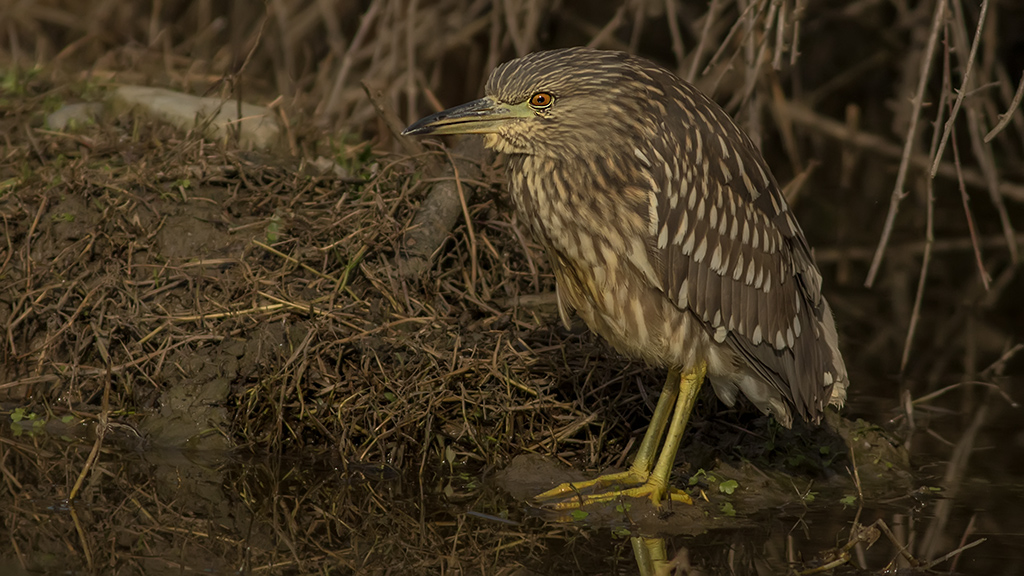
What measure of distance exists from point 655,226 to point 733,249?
0.43 metres

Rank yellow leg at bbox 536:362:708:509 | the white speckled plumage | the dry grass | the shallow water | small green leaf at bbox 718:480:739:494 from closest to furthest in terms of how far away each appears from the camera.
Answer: the shallow water, the dry grass, the white speckled plumage, yellow leg at bbox 536:362:708:509, small green leaf at bbox 718:480:739:494

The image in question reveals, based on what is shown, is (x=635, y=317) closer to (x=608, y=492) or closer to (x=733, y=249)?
(x=733, y=249)

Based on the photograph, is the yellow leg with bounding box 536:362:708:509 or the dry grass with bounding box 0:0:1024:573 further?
the yellow leg with bounding box 536:362:708:509

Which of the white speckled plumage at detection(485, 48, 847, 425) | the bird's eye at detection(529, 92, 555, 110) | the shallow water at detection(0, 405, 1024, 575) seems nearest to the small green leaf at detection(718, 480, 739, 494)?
the shallow water at detection(0, 405, 1024, 575)

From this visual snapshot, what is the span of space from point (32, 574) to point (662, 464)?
2.18 metres

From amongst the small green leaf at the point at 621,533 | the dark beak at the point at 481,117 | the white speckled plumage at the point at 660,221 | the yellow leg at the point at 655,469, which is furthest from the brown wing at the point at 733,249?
the small green leaf at the point at 621,533

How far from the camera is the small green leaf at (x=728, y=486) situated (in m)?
4.20

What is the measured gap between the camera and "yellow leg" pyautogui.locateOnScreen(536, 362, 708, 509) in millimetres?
4066

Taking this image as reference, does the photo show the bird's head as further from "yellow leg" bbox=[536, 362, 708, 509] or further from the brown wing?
"yellow leg" bbox=[536, 362, 708, 509]

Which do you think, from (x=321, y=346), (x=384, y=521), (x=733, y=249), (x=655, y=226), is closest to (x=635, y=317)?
(x=655, y=226)

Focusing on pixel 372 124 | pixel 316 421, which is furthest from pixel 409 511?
pixel 372 124

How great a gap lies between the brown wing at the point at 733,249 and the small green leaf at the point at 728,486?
38 centimetres

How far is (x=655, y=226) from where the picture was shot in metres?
3.95

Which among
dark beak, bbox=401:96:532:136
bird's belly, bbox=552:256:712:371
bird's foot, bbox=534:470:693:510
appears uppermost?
dark beak, bbox=401:96:532:136
